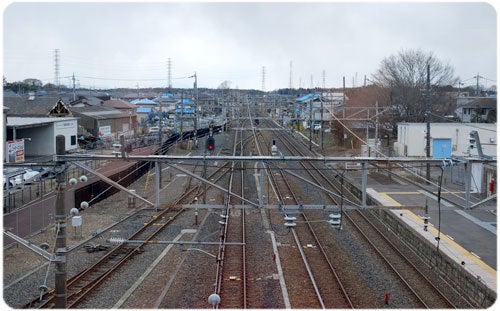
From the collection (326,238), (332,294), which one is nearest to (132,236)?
(326,238)

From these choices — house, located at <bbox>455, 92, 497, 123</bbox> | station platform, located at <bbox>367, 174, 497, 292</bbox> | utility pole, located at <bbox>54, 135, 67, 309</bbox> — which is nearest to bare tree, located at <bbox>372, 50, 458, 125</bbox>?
house, located at <bbox>455, 92, 497, 123</bbox>

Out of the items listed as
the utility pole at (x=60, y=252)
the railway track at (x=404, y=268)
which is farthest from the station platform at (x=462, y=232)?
the utility pole at (x=60, y=252)

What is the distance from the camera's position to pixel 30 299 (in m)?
6.86

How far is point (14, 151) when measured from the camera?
14.4 m

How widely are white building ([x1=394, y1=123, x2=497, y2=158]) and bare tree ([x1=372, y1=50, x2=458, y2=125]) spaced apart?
601cm

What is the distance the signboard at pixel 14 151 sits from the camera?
14.1m

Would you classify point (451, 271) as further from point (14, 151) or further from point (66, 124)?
point (66, 124)

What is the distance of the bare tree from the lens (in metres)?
26.7

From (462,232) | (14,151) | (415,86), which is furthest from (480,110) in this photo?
(14,151)

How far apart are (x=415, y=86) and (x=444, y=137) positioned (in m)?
9.32

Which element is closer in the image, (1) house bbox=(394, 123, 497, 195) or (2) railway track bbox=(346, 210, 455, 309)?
(2) railway track bbox=(346, 210, 455, 309)

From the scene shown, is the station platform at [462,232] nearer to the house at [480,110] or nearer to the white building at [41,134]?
the white building at [41,134]

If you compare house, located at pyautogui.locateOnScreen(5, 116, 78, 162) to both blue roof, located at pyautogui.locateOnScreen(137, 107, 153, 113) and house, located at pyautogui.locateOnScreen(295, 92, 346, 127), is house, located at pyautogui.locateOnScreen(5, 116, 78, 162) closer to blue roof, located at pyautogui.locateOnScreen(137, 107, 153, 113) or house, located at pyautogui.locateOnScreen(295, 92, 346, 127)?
house, located at pyautogui.locateOnScreen(295, 92, 346, 127)

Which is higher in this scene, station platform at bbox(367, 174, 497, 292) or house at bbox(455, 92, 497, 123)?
house at bbox(455, 92, 497, 123)
